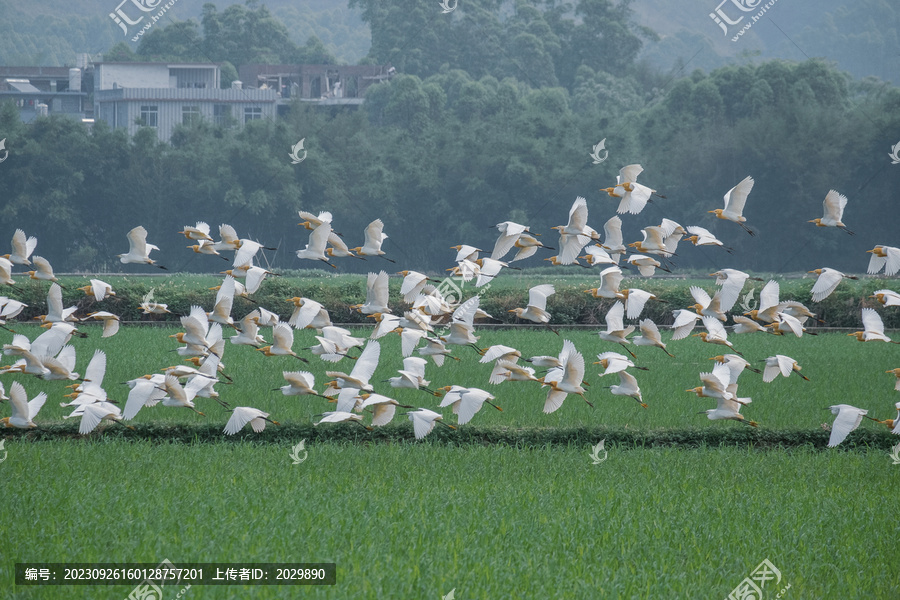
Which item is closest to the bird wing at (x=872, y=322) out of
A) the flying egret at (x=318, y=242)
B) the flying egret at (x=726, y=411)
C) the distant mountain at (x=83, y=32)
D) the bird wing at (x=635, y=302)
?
the flying egret at (x=726, y=411)

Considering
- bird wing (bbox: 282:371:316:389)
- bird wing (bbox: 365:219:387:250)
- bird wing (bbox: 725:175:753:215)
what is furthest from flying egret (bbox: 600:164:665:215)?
bird wing (bbox: 282:371:316:389)

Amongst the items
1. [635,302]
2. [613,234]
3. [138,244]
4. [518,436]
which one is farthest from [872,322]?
[138,244]

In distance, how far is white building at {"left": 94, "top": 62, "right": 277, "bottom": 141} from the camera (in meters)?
46.1

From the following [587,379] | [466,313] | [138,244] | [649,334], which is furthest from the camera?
[587,379]

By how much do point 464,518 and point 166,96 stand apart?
142ft

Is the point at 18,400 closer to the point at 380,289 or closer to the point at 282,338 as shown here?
the point at 282,338

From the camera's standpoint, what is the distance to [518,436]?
920 centimetres

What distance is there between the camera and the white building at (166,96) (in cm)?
4606

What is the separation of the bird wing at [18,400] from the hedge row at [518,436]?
1.91 ft

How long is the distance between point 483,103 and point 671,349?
94.7 ft

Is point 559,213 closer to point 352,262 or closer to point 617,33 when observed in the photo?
point 352,262

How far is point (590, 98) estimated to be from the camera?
5088 centimetres

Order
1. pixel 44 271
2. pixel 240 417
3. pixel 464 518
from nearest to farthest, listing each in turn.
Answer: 1. pixel 464 518
2. pixel 240 417
3. pixel 44 271

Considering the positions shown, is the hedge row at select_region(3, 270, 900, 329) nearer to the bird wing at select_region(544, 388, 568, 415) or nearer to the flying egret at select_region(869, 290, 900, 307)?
the flying egret at select_region(869, 290, 900, 307)
